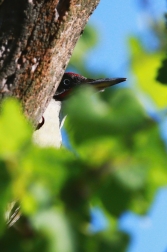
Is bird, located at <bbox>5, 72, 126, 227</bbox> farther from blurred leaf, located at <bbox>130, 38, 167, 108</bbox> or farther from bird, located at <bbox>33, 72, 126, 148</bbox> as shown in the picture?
blurred leaf, located at <bbox>130, 38, 167, 108</bbox>

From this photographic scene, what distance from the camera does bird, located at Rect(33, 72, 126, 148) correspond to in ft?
14.3

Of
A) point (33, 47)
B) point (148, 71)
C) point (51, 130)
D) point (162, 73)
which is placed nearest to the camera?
point (148, 71)

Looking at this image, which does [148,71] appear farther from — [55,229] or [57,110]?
[57,110]

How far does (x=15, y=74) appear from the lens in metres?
2.39

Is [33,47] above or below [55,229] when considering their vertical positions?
above

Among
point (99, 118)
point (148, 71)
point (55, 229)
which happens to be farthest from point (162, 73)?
point (55, 229)

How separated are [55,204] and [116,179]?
0.45 ft

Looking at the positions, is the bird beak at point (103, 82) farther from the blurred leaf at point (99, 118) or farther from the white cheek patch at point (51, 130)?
the blurred leaf at point (99, 118)

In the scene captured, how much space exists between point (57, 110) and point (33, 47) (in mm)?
2818

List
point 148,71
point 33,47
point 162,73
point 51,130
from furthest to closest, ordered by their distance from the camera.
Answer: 1. point 51,130
2. point 33,47
3. point 162,73
4. point 148,71

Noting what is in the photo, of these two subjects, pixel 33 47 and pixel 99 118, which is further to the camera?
pixel 33 47

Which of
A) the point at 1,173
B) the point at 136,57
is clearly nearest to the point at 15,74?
the point at 136,57

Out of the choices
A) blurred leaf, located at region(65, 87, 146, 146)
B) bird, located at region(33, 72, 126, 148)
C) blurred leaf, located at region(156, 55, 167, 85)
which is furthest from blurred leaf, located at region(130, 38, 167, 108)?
bird, located at region(33, 72, 126, 148)

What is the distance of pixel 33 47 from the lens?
8.01ft
